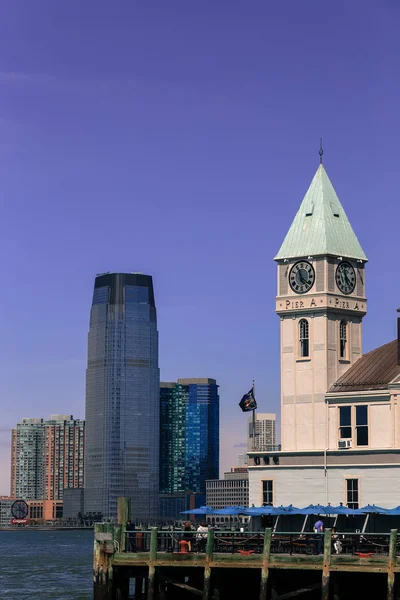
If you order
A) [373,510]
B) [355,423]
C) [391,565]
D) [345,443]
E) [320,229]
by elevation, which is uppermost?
[320,229]

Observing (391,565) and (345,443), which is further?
(345,443)

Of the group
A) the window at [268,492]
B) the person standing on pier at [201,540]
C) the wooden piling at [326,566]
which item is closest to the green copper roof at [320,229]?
the window at [268,492]

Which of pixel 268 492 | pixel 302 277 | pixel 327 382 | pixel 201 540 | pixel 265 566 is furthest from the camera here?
pixel 302 277

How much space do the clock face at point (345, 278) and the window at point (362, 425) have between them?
8976 millimetres

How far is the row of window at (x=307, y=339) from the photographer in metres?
90.2

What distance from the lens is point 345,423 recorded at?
8669 centimetres

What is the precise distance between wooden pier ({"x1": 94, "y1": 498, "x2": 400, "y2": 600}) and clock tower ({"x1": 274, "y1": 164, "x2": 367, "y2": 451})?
2468 centimetres

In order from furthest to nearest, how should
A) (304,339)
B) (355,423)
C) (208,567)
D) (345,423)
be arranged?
(304,339), (345,423), (355,423), (208,567)

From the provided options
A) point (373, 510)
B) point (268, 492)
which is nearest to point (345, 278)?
point (268, 492)

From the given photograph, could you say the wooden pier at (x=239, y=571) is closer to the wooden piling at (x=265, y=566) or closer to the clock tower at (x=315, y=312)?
the wooden piling at (x=265, y=566)

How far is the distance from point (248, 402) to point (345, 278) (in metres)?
11.7

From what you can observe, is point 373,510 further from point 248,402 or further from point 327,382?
point 248,402

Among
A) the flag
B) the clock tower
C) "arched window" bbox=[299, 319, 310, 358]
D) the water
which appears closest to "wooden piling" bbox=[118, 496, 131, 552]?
the water

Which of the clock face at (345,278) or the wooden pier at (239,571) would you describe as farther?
the clock face at (345,278)
